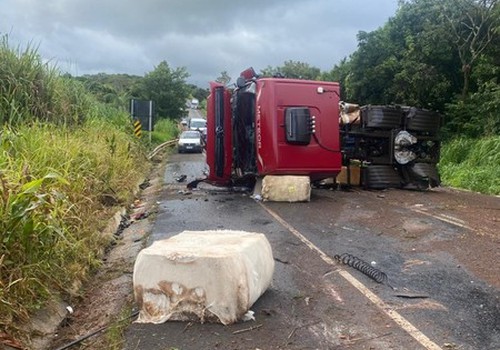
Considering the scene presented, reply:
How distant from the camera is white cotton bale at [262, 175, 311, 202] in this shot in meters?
9.34

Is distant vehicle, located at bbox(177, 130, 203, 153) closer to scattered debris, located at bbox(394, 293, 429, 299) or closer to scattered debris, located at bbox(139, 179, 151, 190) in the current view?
scattered debris, located at bbox(139, 179, 151, 190)

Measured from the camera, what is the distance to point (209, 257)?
3.68m

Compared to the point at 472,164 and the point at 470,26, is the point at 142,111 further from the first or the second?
Result: the point at 470,26

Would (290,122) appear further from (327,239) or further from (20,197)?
(20,197)

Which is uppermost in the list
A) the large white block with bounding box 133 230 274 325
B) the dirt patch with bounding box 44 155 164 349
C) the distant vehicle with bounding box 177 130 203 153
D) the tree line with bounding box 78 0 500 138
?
the tree line with bounding box 78 0 500 138

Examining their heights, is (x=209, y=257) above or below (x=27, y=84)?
below

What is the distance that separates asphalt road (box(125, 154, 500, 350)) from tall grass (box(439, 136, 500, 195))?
15.8 feet

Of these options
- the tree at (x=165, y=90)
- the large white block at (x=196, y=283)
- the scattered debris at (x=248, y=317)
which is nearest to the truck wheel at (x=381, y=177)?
the large white block at (x=196, y=283)

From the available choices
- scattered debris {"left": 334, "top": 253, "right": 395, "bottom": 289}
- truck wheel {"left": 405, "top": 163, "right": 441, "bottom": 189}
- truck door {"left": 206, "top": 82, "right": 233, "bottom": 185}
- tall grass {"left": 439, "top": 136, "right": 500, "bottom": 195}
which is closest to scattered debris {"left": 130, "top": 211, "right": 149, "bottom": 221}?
truck door {"left": 206, "top": 82, "right": 233, "bottom": 185}

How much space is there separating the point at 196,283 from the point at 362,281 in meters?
1.73

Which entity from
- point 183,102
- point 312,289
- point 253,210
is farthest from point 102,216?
point 183,102

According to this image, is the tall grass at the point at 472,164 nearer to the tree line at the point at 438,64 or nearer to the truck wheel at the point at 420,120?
the tree line at the point at 438,64

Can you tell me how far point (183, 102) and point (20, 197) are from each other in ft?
140

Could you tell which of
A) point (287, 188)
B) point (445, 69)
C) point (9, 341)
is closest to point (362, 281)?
point (9, 341)
